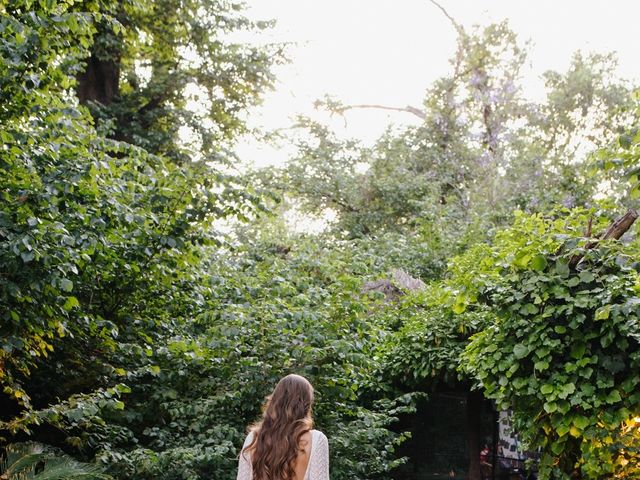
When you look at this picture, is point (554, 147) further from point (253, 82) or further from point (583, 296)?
point (583, 296)

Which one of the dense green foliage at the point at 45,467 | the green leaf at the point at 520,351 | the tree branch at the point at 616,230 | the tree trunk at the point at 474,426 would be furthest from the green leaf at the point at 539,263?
the tree trunk at the point at 474,426

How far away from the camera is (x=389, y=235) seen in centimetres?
1611

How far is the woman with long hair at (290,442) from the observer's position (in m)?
4.24

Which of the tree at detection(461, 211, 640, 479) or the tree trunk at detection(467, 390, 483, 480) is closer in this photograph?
the tree at detection(461, 211, 640, 479)

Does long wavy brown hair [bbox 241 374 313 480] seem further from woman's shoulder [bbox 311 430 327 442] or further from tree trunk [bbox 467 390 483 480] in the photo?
tree trunk [bbox 467 390 483 480]

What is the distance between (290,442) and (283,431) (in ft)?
0.24

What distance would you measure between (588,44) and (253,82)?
1297 centimetres

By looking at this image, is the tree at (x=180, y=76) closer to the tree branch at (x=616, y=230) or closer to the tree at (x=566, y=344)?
the tree at (x=566, y=344)

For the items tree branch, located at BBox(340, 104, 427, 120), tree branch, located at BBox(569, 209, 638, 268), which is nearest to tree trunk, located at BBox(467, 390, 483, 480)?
tree branch, located at BBox(569, 209, 638, 268)

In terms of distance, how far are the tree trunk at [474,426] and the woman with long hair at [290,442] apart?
6.44 meters

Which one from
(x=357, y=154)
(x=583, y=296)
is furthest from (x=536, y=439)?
(x=357, y=154)

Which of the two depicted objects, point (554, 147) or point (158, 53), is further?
point (554, 147)

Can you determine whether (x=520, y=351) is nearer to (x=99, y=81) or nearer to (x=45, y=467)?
(x=45, y=467)

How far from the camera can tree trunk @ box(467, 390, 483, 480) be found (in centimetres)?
1031
